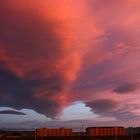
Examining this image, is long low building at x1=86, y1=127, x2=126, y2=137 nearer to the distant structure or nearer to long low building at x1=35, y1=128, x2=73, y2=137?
the distant structure

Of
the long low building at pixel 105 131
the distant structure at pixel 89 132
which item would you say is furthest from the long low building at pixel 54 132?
the long low building at pixel 105 131

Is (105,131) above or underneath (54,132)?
above

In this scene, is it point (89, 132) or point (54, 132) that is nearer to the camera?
point (54, 132)

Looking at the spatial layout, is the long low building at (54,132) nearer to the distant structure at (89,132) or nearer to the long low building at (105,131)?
the distant structure at (89,132)

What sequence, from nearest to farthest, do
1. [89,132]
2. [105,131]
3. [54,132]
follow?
1. [105,131]
2. [54,132]
3. [89,132]

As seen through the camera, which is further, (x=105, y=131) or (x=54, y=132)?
(x=54, y=132)

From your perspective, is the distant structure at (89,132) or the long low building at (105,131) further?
the long low building at (105,131)

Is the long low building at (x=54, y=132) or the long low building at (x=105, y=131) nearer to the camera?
the long low building at (x=54, y=132)

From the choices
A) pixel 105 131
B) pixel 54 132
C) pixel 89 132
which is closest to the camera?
pixel 105 131

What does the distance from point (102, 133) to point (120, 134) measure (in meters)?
6.45

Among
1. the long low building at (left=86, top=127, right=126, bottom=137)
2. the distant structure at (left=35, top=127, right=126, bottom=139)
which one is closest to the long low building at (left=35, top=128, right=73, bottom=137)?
the distant structure at (left=35, top=127, right=126, bottom=139)

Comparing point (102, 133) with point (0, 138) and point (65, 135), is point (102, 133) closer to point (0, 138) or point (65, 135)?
point (65, 135)

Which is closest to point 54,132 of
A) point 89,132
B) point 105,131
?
point 89,132

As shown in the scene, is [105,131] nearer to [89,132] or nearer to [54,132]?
[89,132]
